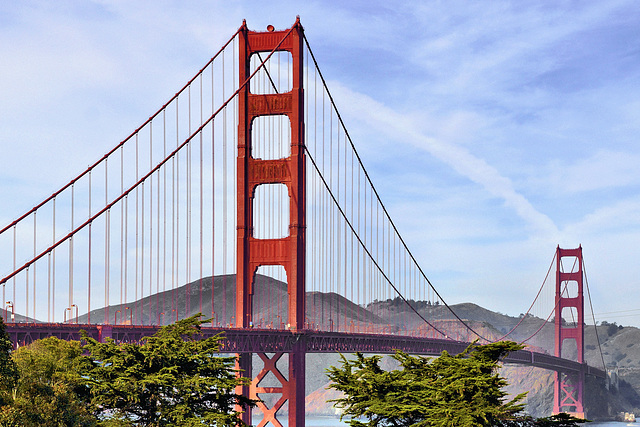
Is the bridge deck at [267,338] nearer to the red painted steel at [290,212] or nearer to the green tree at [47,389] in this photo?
the red painted steel at [290,212]

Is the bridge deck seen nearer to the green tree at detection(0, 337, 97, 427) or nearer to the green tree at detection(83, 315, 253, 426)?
the green tree at detection(0, 337, 97, 427)

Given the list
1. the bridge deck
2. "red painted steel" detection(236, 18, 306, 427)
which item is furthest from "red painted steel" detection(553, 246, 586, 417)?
"red painted steel" detection(236, 18, 306, 427)

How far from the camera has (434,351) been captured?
8856cm

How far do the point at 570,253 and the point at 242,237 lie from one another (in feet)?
391

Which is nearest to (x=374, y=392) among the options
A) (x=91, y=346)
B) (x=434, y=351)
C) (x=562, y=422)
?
(x=562, y=422)

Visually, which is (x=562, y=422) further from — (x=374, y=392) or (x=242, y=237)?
(x=242, y=237)

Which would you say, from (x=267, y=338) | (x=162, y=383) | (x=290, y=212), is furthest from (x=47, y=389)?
(x=290, y=212)

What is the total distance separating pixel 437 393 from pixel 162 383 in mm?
9737

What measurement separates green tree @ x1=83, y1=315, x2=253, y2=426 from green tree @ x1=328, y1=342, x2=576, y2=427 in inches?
187

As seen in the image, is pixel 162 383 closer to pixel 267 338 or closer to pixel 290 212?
pixel 267 338

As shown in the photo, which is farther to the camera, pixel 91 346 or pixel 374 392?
pixel 91 346

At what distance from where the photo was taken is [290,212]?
64.2 meters

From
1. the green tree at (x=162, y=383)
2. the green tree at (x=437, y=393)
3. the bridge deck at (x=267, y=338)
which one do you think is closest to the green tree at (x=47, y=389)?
the green tree at (x=162, y=383)

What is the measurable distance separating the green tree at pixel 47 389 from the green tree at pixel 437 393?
324 inches
